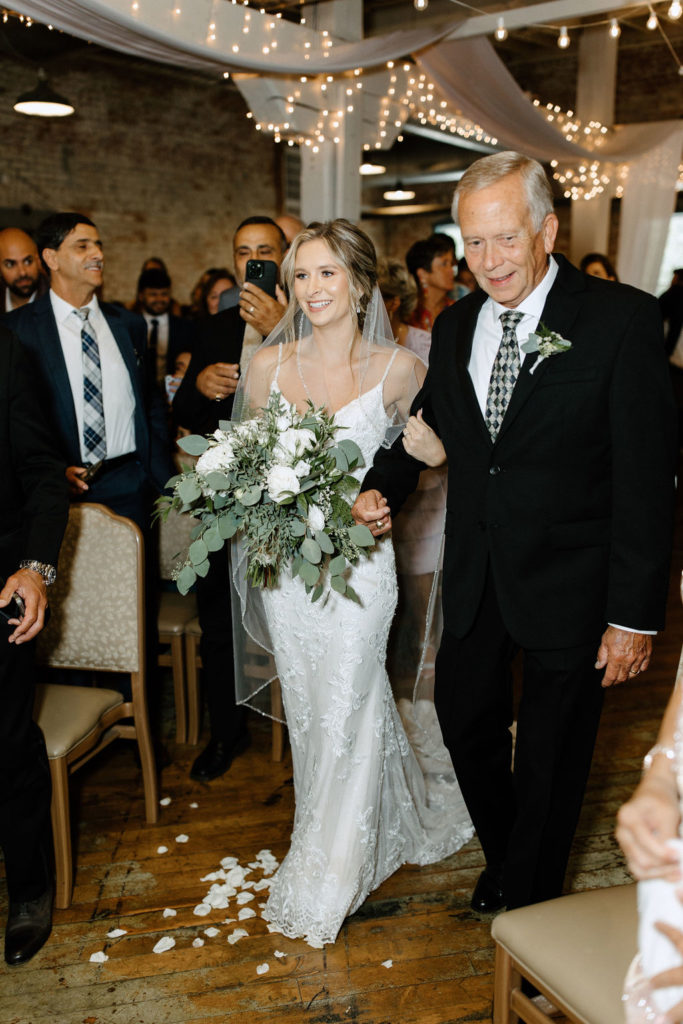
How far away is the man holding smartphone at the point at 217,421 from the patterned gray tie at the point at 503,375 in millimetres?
1298

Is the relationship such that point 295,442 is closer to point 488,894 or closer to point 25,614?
point 25,614

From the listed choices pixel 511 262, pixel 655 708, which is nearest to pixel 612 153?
pixel 655 708

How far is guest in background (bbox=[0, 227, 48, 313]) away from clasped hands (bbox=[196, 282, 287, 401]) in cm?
215

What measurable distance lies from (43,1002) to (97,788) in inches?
45.8

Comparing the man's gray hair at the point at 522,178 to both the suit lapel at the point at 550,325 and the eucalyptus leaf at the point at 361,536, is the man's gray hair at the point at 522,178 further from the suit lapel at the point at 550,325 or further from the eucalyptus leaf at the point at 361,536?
the eucalyptus leaf at the point at 361,536

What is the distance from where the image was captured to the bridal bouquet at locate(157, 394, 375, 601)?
2.29 metres

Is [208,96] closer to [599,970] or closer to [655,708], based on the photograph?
[655,708]

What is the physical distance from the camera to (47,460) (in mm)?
2441

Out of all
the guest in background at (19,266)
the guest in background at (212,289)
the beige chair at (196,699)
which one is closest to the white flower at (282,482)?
the beige chair at (196,699)

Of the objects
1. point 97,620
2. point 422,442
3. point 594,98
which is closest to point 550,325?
point 422,442

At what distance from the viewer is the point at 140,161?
10289mm

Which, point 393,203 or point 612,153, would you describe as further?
point 393,203

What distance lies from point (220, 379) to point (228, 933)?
5.80 ft

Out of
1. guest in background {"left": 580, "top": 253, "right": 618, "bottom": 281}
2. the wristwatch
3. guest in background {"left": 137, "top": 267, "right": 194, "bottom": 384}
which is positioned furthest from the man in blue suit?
guest in background {"left": 580, "top": 253, "right": 618, "bottom": 281}
